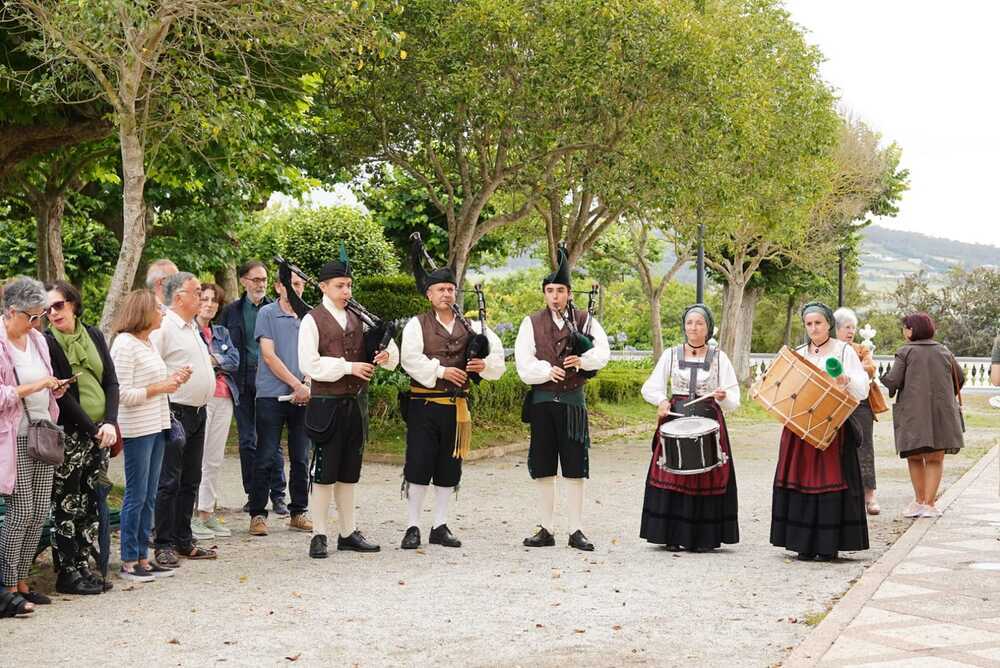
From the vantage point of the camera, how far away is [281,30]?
37.6 ft

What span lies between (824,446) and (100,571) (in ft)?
16.5

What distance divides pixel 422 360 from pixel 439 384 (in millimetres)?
253

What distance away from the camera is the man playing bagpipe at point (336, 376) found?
8.92 metres

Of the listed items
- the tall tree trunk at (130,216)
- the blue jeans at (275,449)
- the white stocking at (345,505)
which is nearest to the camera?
the white stocking at (345,505)

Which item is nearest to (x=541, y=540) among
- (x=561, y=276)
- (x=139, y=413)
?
(x=561, y=276)

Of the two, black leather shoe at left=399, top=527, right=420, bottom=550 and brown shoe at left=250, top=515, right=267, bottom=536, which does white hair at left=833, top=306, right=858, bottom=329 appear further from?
brown shoe at left=250, top=515, right=267, bottom=536

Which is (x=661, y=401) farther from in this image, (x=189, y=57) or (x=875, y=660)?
(x=189, y=57)

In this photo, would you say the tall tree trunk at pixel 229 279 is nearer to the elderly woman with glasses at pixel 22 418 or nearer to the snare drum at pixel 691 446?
the snare drum at pixel 691 446

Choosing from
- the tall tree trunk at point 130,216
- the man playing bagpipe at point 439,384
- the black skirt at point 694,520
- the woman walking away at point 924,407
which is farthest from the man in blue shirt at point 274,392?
the woman walking away at point 924,407

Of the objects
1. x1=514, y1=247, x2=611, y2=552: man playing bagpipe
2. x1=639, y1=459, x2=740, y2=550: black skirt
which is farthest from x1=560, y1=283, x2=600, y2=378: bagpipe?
x1=639, y1=459, x2=740, y2=550: black skirt

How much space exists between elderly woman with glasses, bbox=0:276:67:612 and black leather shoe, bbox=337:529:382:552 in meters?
2.51

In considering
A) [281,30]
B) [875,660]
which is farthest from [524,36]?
[875,660]

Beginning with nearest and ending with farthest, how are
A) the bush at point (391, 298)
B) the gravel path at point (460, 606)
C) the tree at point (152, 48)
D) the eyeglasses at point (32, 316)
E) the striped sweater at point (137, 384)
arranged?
the gravel path at point (460, 606)
the eyeglasses at point (32, 316)
the striped sweater at point (137, 384)
the tree at point (152, 48)
the bush at point (391, 298)

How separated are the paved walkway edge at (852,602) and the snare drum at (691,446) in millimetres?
1355
